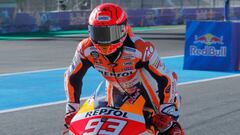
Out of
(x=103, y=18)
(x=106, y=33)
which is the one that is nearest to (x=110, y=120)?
(x=106, y=33)

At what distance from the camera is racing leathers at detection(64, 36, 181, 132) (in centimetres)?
487

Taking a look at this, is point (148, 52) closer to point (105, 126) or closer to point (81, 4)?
point (105, 126)

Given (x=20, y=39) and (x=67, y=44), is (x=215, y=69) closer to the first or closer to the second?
(x=67, y=44)

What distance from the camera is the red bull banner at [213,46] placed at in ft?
53.7

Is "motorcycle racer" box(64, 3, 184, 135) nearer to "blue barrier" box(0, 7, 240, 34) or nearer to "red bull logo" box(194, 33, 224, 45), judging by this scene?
"red bull logo" box(194, 33, 224, 45)

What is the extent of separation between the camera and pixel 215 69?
1638 cm

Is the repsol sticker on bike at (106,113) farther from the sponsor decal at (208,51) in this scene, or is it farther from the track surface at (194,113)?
the sponsor decal at (208,51)

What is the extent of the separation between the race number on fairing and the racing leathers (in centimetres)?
54

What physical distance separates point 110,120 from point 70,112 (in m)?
0.78

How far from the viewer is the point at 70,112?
4906 millimetres

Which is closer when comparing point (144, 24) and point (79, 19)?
point (79, 19)

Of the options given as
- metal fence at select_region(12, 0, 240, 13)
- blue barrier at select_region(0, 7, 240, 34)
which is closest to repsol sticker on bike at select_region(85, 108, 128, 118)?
blue barrier at select_region(0, 7, 240, 34)

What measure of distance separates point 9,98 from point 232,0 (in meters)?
44.1

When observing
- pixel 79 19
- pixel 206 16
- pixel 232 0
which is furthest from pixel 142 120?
pixel 232 0
